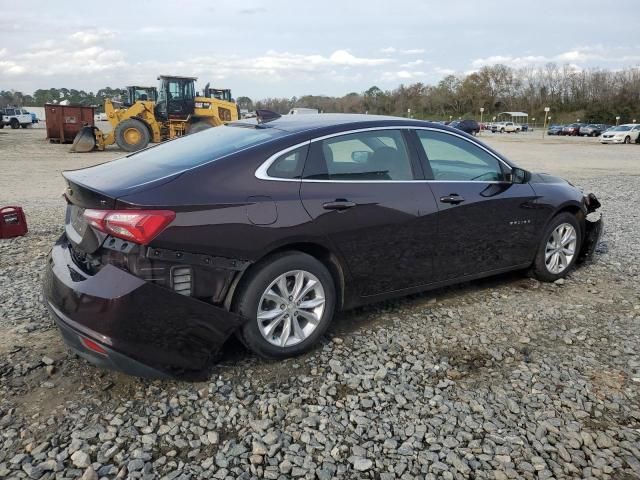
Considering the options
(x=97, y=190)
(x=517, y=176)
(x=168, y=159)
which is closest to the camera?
(x=97, y=190)

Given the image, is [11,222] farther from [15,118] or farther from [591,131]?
[591,131]

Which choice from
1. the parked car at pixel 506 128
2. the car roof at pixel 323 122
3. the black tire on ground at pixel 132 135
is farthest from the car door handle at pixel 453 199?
the parked car at pixel 506 128

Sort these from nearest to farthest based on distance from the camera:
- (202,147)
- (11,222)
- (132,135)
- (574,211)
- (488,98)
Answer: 1. (202,147)
2. (574,211)
3. (11,222)
4. (132,135)
5. (488,98)

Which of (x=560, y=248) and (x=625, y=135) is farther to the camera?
(x=625, y=135)

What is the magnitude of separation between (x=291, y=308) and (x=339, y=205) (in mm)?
757

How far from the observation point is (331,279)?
368cm

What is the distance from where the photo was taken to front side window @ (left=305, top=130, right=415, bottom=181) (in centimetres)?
372

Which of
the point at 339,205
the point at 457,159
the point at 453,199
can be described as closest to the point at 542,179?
the point at 457,159

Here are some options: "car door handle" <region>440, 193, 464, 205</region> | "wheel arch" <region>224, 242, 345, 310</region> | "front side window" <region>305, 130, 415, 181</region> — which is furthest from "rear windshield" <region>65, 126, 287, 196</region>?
"car door handle" <region>440, 193, 464, 205</region>

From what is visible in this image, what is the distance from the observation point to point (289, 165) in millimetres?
3553

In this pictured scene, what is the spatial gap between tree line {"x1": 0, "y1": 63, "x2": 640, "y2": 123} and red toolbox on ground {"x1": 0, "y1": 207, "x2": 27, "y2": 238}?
91.1 meters

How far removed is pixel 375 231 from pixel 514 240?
1680 mm

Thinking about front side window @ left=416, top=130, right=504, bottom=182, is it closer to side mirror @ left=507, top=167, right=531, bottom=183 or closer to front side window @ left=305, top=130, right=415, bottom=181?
side mirror @ left=507, top=167, right=531, bottom=183

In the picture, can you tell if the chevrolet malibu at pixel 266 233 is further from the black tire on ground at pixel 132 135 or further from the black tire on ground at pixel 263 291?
the black tire on ground at pixel 132 135
